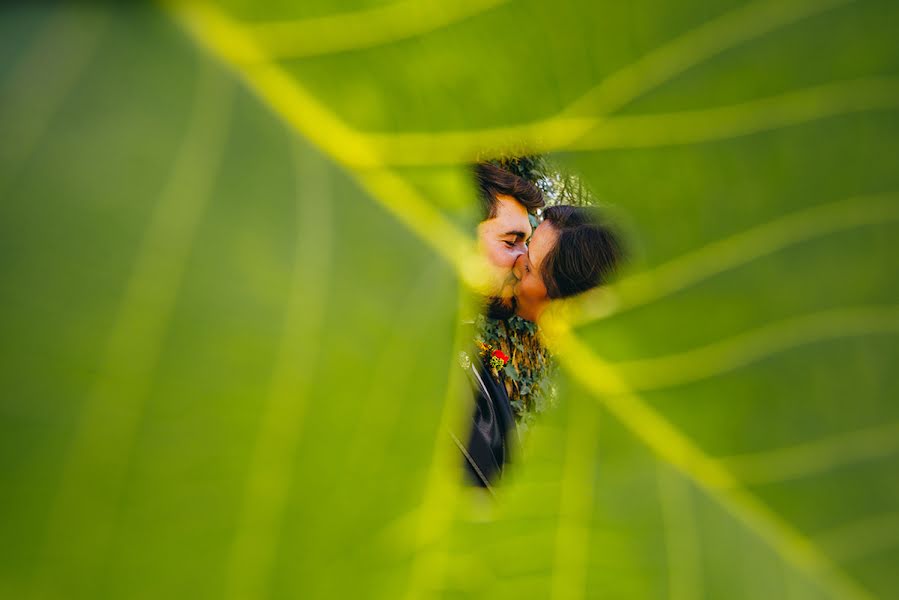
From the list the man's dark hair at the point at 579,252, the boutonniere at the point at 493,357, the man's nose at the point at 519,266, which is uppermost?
the man's dark hair at the point at 579,252

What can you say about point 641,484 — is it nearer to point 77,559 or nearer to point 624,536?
point 624,536

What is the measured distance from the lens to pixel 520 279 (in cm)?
31

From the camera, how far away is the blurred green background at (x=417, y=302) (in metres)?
0.23

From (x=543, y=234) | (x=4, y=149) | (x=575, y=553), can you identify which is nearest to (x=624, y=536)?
(x=575, y=553)

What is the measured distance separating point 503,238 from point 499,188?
0.02 meters

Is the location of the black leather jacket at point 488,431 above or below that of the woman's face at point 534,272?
below

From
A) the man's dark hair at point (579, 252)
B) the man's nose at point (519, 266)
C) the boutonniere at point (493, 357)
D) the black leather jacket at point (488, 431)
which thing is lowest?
the black leather jacket at point (488, 431)

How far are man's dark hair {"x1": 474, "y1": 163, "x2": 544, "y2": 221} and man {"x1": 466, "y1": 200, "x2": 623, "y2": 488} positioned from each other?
0.01 m

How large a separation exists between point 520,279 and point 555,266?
0.02 metres

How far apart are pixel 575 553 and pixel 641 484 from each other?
1.5 inches

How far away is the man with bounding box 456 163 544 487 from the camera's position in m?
0.29

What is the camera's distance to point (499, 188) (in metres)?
0.30

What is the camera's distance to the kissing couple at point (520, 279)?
11.8 inches

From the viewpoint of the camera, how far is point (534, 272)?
12.4 inches
